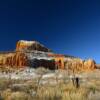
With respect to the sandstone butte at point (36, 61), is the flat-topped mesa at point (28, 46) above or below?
above

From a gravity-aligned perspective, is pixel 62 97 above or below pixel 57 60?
below

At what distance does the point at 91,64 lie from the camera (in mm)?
78500

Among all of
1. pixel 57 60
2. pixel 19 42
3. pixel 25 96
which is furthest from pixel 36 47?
pixel 25 96

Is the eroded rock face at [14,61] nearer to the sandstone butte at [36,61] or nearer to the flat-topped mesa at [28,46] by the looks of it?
the sandstone butte at [36,61]

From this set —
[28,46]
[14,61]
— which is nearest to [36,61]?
[14,61]

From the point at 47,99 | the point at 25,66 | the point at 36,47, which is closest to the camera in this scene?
the point at 47,99

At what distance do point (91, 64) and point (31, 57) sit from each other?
16.7m

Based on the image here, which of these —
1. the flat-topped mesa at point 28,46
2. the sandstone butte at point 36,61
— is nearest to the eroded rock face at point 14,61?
the sandstone butte at point 36,61

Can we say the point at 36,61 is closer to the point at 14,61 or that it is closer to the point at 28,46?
the point at 14,61

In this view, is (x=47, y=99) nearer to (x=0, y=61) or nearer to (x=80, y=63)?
(x=0, y=61)

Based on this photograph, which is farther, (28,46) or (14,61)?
(28,46)

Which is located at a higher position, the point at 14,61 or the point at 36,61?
the point at 14,61

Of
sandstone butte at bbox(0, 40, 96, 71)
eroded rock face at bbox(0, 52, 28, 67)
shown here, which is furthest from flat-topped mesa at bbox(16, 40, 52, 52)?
eroded rock face at bbox(0, 52, 28, 67)

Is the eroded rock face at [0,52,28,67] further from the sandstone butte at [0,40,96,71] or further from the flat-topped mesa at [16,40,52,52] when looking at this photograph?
the flat-topped mesa at [16,40,52,52]
